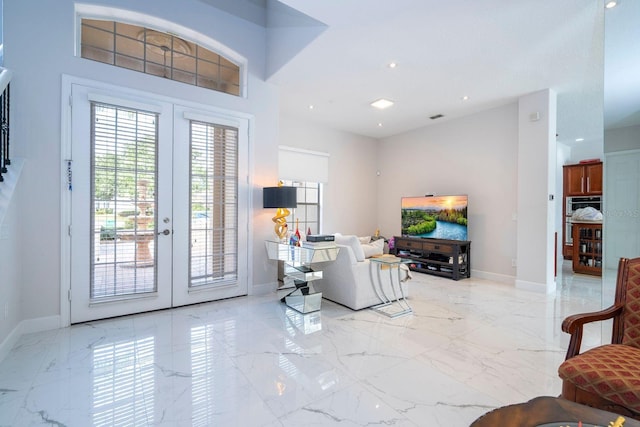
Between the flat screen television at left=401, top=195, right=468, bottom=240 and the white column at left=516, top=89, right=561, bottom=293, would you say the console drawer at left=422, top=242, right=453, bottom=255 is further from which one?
the white column at left=516, top=89, right=561, bottom=293

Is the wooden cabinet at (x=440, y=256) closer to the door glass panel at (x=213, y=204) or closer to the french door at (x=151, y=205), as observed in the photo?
the door glass panel at (x=213, y=204)

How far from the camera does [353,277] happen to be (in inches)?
138

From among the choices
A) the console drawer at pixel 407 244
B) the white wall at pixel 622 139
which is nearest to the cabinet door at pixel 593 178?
the console drawer at pixel 407 244

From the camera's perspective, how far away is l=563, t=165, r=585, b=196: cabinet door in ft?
21.6

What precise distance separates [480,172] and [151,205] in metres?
5.36

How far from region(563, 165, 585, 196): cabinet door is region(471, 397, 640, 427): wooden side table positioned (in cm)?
743

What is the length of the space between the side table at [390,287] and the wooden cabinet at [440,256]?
1.65 meters

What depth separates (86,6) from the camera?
3.11 metres

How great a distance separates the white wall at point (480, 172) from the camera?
5074mm

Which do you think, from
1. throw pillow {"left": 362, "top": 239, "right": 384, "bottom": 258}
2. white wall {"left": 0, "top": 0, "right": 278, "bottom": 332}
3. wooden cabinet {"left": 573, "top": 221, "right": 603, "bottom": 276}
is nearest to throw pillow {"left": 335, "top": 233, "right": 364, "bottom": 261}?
throw pillow {"left": 362, "top": 239, "right": 384, "bottom": 258}

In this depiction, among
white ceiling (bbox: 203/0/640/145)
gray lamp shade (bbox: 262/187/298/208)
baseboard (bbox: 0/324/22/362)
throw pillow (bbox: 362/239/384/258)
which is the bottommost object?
baseboard (bbox: 0/324/22/362)

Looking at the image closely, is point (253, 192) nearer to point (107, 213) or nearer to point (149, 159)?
point (149, 159)

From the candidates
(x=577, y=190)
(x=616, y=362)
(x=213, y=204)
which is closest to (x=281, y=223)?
(x=213, y=204)

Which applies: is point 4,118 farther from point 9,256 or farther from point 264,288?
point 264,288
